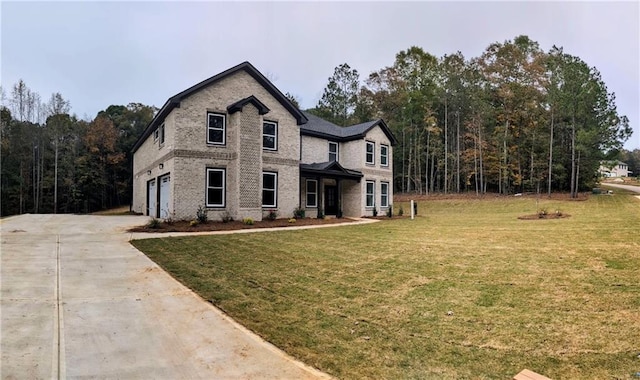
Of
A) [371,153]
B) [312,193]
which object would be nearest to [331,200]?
[312,193]

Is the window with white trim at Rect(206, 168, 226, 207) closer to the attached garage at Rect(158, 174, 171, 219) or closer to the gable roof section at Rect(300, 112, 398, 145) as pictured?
the attached garage at Rect(158, 174, 171, 219)

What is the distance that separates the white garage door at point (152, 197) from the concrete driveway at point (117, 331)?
13281 mm

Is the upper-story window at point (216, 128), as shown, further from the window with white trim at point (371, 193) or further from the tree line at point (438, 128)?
the tree line at point (438, 128)

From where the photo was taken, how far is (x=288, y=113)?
19453mm

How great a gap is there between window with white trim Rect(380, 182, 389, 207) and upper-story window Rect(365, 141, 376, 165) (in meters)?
1.88

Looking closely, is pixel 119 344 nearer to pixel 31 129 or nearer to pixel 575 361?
pixel 575 361

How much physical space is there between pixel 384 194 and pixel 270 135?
10.3 m

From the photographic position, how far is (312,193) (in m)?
21.8

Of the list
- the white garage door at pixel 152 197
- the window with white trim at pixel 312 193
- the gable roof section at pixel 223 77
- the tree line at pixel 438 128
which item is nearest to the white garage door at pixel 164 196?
the white garage door at pixel 152 197

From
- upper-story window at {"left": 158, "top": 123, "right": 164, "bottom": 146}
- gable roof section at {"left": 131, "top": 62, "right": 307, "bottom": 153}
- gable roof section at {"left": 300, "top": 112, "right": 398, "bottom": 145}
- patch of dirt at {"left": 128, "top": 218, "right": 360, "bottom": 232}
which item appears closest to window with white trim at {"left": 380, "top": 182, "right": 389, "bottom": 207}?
gable roof section at {"left": 300, "top": 112, "right": 398, "bottom": 145}

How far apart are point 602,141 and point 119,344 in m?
34.0

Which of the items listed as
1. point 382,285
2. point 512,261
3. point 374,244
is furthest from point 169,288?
point 512,261

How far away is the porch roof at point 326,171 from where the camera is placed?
20094 millimetres

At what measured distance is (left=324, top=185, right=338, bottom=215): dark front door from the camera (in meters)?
23.2
